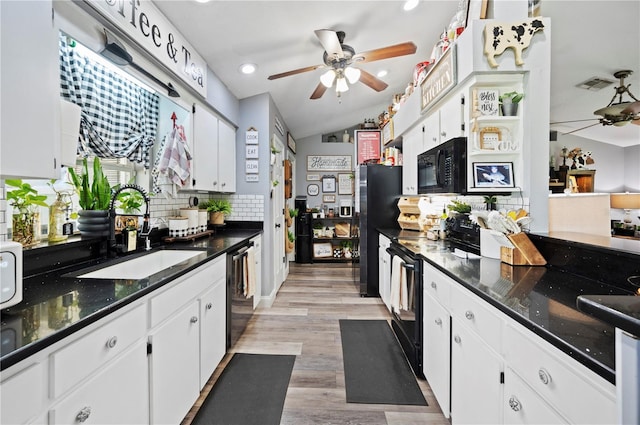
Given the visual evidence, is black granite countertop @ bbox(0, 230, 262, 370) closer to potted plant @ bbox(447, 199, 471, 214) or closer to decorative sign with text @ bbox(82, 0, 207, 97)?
decorative sign with text @ bbox(82, 0, 207, 97)

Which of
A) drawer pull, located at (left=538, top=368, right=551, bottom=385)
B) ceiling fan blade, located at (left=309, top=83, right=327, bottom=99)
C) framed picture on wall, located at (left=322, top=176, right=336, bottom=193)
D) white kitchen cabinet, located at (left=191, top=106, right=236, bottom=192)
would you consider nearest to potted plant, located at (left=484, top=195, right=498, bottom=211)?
drawer pull, located at (left=538, top=368, right=551, bottom=385)

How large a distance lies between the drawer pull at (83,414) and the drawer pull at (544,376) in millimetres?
1392

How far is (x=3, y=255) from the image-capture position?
2.73 ft

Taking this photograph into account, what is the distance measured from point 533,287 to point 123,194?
2476 mm

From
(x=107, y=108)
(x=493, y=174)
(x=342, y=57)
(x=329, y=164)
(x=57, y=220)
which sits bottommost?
(x=57, y=220)

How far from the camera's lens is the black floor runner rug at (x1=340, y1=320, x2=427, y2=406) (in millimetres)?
1848

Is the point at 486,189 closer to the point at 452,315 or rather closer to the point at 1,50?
the point at 452,315

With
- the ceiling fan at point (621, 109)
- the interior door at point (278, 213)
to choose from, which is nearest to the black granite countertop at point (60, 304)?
the interior door at point (278, 213)

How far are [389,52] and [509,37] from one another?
0.95 meters

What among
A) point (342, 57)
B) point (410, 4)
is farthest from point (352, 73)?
point (410, 4)

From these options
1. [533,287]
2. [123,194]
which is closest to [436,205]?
[533,287]

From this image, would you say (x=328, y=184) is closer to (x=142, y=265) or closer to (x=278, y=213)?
(x=278, y=213)

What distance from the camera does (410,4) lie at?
7.68 feet

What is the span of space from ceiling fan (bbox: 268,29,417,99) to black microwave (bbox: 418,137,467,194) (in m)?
0.94
